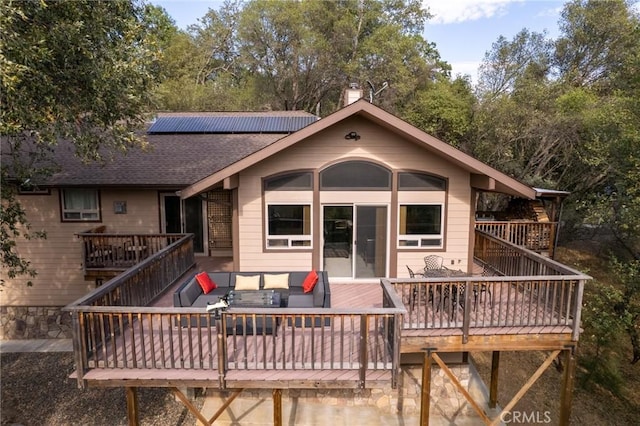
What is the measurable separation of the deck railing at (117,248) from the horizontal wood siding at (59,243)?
4.65 ft

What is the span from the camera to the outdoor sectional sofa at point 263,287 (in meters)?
7.00

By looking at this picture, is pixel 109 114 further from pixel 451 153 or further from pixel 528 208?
pixel 528 208

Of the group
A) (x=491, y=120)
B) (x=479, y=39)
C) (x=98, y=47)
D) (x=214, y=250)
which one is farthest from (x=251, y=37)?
(x=98, y=47)

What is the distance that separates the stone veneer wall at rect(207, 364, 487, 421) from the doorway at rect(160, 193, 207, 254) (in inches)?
192

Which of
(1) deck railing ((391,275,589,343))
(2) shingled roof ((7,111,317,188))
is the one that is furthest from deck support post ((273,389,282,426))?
(2) shingled roof ((7,111,317,188))

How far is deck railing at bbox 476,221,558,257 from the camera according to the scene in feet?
36.1

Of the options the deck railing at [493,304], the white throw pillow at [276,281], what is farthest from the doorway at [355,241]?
the deck railing at [493,304]

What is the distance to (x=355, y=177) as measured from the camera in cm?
882

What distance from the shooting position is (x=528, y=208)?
13.0m

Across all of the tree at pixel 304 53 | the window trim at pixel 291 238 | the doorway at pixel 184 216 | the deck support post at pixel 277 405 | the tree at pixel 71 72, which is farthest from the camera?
the tree at pixel 304 53

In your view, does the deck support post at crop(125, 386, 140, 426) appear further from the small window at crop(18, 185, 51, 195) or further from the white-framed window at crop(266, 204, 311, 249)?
the small window at crop(18, 185, 51, 195)

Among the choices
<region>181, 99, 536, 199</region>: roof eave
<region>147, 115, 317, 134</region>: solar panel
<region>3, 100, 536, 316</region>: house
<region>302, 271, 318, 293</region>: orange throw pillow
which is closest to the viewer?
<region>181, 99, 536, 199</region>: roof eave

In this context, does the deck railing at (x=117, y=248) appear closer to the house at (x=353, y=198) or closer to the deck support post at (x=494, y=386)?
the house at (x=353, y=198)

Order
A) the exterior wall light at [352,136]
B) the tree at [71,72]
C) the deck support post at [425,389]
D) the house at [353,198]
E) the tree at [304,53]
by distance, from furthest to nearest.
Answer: the tree at [304,53]
the exterior wall light at [352,136]
the house at [353,198]
the deck support post at [425,389]
the tree at [71,72]
